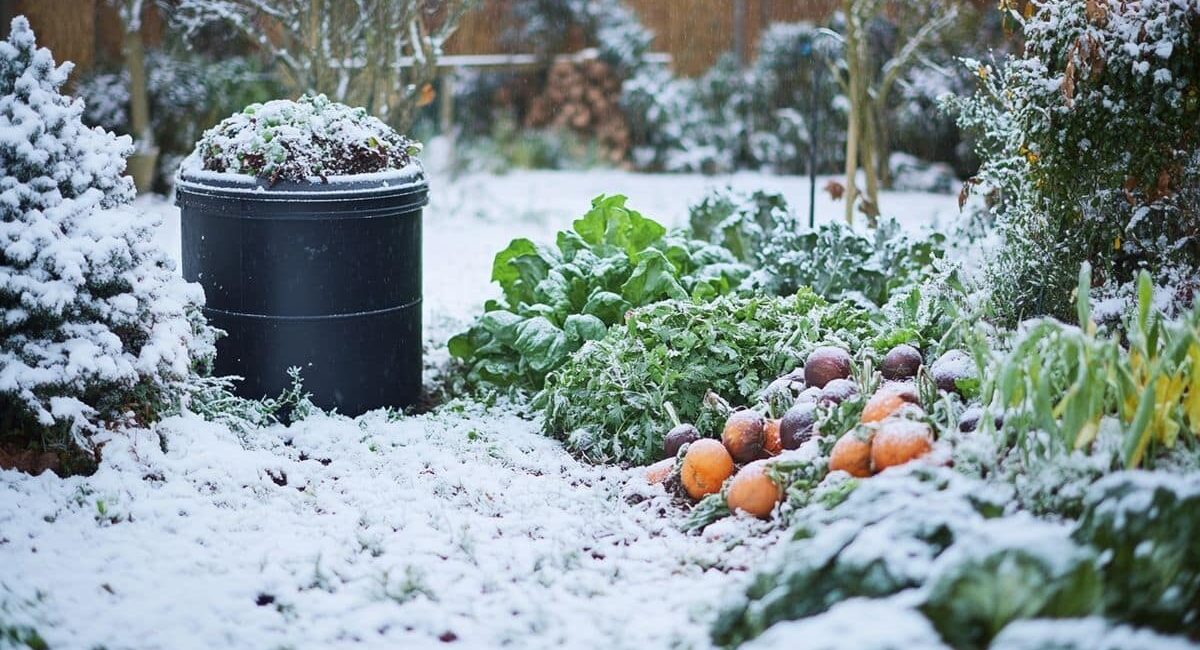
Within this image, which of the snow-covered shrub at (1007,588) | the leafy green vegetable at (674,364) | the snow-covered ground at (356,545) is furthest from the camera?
the leafy green vegetable at (674,364)

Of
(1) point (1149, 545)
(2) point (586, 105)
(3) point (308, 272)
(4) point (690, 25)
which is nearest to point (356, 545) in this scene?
(3) point (308, 272)

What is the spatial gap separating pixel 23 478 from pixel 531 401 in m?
1.99

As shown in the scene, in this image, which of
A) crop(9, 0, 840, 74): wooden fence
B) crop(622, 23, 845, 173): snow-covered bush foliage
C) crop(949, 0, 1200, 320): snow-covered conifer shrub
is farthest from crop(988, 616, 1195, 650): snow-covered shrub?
crop(9, 0, 840, 74): wooden fence

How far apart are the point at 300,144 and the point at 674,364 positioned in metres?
1.69

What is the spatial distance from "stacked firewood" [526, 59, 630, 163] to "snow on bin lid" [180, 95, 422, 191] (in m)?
7.91

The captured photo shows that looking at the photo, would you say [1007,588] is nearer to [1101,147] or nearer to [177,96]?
[1101,147]

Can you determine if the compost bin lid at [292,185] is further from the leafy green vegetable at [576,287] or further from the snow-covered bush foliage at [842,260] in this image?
the snow-covered bush foliage at [842,260]

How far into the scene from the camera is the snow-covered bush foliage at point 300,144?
14.8 feet

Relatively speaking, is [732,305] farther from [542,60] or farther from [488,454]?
[542,60]

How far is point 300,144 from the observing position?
15.0 feet

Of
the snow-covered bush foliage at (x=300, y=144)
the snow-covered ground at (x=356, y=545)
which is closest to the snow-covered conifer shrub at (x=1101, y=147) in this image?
the snow-covered ground at (x=356, y=545)

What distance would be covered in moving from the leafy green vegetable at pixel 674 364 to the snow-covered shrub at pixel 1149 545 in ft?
5.68

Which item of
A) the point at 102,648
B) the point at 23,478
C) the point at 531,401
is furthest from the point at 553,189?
the point at 102,648

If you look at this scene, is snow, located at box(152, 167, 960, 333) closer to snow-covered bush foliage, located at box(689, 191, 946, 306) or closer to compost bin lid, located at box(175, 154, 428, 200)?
snow-covered bush foliage, located at box(689, 191, 946, 306)
